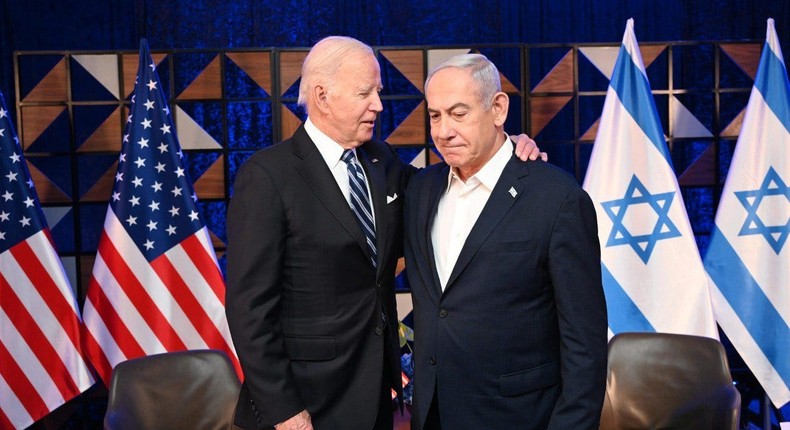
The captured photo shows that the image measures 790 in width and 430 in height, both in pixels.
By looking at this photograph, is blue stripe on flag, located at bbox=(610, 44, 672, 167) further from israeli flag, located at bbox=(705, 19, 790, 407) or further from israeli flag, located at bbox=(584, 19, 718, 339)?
israeli flag, located at bbox=(705, 19, 790, 407)

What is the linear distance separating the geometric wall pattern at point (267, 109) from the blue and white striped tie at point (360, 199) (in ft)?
7.45

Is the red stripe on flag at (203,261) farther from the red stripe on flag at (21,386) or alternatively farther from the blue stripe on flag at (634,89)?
the blue stripe on flag at (634,89)

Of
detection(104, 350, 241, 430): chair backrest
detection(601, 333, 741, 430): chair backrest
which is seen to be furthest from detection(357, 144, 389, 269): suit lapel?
detection(601, 333, 741, 430): chair backrest

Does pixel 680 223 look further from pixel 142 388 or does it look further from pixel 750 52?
pixel 142 388

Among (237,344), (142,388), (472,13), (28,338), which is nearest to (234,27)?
(472,13)

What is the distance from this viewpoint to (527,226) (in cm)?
201

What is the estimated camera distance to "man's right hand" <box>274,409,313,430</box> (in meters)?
2.17

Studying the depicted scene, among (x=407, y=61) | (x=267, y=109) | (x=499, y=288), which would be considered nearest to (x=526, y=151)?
(x=499, y=288)

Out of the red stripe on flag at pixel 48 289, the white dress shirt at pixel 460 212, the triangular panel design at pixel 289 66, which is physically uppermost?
the triangular panel design at pixel 289 66

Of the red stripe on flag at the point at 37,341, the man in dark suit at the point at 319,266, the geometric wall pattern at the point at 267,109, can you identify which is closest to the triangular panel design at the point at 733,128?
the geometric wall pattern at the point at 267,109

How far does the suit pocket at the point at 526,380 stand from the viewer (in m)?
2.05

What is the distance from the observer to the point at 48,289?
165 inches

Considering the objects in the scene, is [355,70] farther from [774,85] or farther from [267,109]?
[267,109]

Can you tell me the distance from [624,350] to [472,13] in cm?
309
